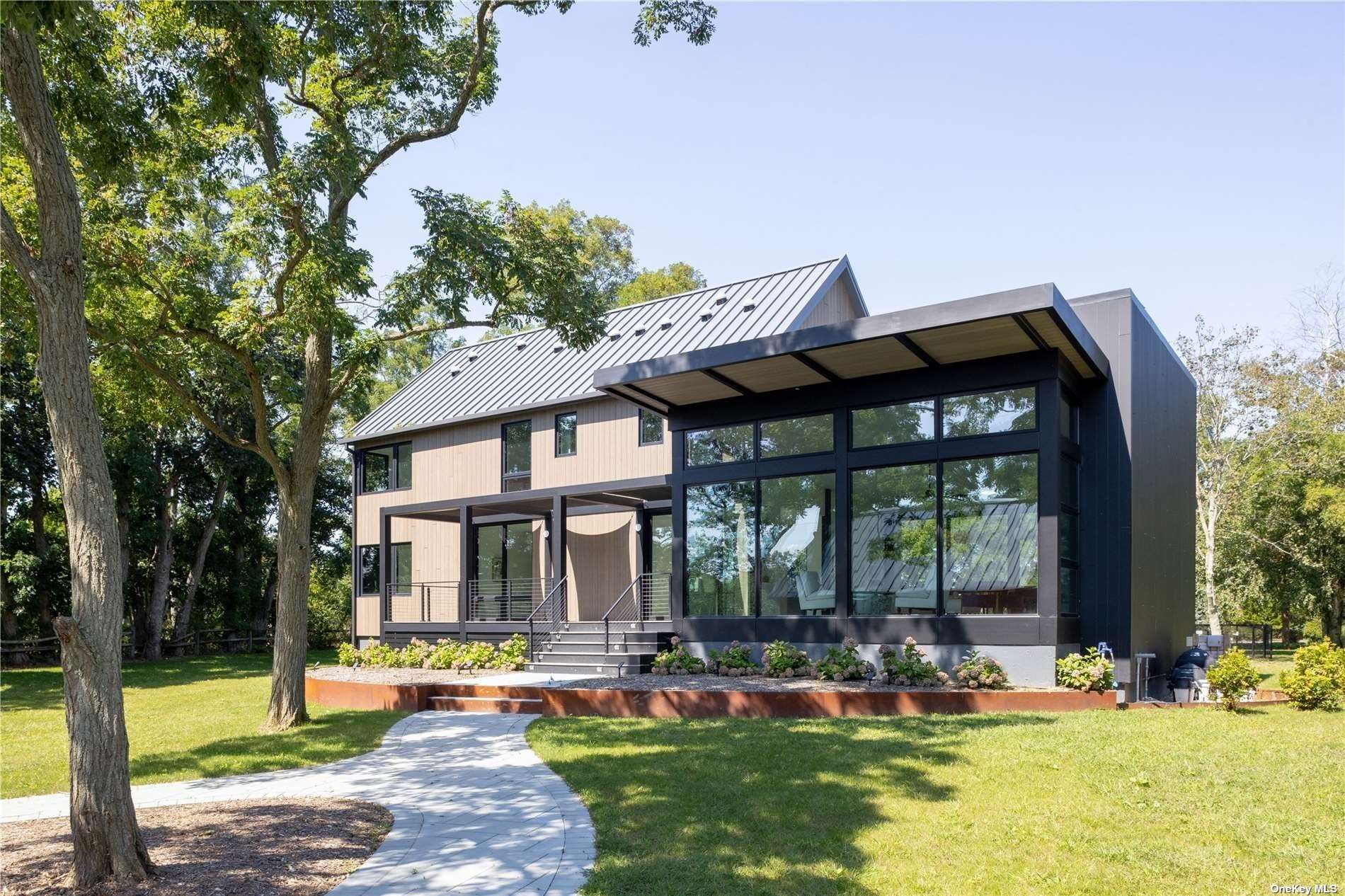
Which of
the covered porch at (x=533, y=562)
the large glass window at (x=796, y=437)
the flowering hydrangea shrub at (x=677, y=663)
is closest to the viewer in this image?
the large glass window at (x=796, y=437)

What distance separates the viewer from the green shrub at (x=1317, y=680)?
426 inches

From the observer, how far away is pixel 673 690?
12.1 m

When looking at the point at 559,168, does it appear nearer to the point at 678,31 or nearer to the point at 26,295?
the point at 678,31

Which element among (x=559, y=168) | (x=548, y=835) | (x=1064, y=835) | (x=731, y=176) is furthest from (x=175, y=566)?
(x=1064, y=835)

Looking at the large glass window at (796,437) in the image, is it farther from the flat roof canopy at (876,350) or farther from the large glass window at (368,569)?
the large glass window at (368,569)

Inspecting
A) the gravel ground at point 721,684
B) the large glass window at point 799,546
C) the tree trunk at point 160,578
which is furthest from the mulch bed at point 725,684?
the tree trunk at point 160,578

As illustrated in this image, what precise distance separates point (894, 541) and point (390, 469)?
51.3ft

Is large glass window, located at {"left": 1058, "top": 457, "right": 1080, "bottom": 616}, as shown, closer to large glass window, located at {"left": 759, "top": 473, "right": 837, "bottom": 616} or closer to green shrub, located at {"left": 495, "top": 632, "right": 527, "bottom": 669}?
large glass window, located at {"left": 759, "top": 473, "right": 837, "bottom": 616}

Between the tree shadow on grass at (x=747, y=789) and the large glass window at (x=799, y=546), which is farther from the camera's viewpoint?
the large glass window at (x=799, y=546)

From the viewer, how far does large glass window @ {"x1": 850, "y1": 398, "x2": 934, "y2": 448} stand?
13.5 metres

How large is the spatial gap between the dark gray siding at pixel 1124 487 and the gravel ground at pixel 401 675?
383 inches

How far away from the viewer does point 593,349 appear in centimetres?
2197

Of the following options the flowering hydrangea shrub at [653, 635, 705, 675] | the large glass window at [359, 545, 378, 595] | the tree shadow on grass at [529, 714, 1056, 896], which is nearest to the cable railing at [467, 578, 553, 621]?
the large glass window at [359, 545, 378, 595]

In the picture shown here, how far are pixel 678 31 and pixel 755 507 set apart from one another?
6.88 meters
